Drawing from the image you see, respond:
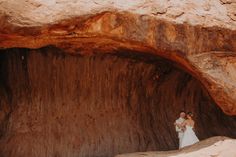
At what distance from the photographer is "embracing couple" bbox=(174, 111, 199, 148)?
257 inches

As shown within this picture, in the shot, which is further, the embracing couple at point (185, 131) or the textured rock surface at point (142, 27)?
the embracing couple at point (185, 131)

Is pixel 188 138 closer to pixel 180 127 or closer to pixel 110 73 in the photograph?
pixel 180 127

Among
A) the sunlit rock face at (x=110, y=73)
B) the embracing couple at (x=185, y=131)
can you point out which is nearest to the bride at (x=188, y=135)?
the embracing couple at (x=185, y=131)

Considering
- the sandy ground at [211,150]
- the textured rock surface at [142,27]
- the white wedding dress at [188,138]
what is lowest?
the white wedding dress at [188,138]

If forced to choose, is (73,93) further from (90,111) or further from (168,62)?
(168,62)

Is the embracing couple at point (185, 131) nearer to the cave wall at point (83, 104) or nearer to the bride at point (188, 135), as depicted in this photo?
the bride at point (188, 135)

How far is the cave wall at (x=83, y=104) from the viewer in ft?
22.6

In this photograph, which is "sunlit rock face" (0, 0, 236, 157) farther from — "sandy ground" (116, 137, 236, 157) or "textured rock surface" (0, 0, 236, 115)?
"sandy ground" (116, 137, 236, 157)

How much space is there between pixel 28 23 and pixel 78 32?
2.08 feet

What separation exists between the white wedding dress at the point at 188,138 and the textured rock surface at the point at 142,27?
2.00ft

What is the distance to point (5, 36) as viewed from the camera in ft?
19.4

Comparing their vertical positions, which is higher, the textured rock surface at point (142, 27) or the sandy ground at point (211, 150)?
the textured rock surface at point (142, 27)

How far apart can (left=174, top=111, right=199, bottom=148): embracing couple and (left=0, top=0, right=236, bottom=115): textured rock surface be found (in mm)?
606

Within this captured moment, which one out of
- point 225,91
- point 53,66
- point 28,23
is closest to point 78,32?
point 28,23
